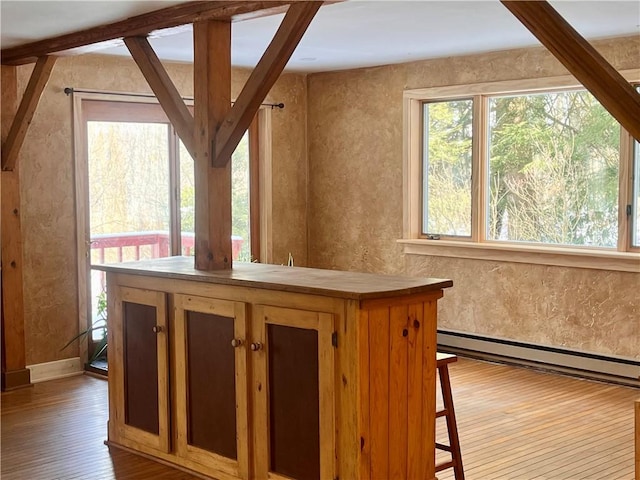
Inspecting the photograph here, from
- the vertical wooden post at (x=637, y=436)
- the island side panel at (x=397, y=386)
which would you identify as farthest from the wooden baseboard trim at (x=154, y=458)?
the vertical wooden post at (x=637, y=436)

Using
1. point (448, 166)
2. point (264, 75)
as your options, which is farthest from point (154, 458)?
point (448, 166)

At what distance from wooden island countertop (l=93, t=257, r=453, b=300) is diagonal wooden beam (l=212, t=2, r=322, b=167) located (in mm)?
599

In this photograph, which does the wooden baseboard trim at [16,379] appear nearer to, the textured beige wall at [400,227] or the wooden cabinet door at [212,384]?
the wooden cabinet door at [212,384]

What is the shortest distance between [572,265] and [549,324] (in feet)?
1.65

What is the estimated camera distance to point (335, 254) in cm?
805

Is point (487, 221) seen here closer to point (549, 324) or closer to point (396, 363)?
point (549, 324)

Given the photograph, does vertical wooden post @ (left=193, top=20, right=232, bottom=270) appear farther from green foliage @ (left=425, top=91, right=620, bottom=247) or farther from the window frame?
green foliage @ (left=425, top=91, right=620, bottom=247)

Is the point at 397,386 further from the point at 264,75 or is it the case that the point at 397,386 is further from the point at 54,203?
the point at 54,203

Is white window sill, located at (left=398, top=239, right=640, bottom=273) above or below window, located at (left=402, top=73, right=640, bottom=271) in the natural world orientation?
below

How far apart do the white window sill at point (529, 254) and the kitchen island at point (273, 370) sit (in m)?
2.75

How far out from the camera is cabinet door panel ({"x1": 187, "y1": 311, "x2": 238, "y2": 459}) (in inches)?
161

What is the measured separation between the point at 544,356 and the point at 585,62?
3.95 m

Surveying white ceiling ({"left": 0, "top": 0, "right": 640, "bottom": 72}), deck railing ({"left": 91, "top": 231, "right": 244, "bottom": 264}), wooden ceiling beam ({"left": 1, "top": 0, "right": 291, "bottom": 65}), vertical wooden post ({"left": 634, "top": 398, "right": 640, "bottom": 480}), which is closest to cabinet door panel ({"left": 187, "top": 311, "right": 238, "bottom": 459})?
wooden ceiling beam ({"left": 1, "top": 0, "right": 291, "bottom": 65})

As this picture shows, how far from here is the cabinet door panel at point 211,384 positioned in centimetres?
409
